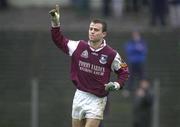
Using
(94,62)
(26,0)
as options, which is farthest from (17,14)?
(94,62)

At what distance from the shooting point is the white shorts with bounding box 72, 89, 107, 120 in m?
14.3

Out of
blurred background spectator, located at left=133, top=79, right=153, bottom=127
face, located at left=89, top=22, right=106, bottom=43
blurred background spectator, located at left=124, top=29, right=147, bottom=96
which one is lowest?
blurred background spectator, located at left=133, top=79, right=153, bottom=127

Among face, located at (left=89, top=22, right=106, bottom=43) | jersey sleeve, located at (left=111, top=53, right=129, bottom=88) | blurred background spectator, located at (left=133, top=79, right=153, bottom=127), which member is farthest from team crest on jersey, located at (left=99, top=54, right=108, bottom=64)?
blurred background spectator, located at (left=133, top=79, right=153, bottom=127)

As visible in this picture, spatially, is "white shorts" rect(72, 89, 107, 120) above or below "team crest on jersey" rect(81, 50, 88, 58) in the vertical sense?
below

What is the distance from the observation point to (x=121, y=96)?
24.1 m

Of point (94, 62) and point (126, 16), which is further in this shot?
point (126, 16)

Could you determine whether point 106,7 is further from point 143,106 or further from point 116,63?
point 116,63

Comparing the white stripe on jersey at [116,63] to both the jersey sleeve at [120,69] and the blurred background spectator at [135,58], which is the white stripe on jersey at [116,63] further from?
the blurred background spectator at [135,58]

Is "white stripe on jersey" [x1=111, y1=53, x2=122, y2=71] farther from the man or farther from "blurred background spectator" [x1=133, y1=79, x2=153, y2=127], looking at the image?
"blurred background spectator" [x1=133, y1=79, x2=153, y2=127]

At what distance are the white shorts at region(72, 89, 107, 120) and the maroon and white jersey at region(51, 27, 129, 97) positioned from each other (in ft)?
0.28

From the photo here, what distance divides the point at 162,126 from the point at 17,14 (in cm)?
686

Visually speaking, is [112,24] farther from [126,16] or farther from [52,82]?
[52,82]

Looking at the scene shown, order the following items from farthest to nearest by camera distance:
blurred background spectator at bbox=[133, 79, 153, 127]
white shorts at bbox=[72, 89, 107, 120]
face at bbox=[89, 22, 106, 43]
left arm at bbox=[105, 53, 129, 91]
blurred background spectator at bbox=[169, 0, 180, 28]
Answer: blurred background spectator at bbox=[169, 0, 180, 28], blurred background spectator at bbox=[133, 79, 153, 127], white shorts at bbox=[72, 89, 107, 120], left arm at bbox=[105, 53, 129, 91], face at bbox=[89, 22, 106, 43]

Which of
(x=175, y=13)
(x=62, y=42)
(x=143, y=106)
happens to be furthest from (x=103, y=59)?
(x=175, y=13)
